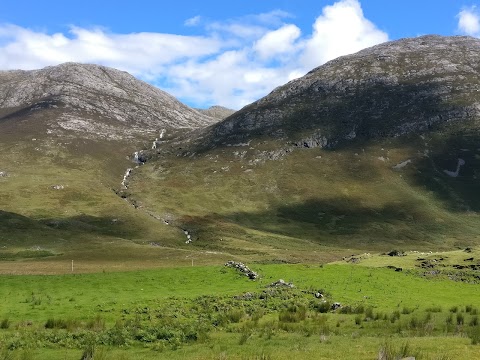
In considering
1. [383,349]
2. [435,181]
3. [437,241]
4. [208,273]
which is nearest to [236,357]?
[383,349]

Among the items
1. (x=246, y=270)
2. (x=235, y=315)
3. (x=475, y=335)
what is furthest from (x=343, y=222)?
(x=475, y=335)

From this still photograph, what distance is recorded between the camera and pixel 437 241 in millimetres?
145375

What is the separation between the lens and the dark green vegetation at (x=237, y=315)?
2105 centimetres

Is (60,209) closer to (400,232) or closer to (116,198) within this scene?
(116,198)

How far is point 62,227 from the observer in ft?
430

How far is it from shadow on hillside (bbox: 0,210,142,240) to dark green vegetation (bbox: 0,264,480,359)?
79.7 m

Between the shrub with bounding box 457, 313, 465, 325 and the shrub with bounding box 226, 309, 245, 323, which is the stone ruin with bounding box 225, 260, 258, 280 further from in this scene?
the shrub with bounding box 457, 313, 465, 325

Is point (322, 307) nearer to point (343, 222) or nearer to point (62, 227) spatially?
point (62, 227)

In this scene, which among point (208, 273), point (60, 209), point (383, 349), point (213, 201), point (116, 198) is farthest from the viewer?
point (213, 201)

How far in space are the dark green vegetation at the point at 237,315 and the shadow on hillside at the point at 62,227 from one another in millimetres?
79719

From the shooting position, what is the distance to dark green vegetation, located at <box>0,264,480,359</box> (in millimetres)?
21047

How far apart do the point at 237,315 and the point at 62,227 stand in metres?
113

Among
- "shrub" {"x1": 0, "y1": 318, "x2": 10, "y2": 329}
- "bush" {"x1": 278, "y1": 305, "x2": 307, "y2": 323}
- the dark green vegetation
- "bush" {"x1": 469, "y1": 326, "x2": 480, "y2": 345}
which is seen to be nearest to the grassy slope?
the dark green vegetation

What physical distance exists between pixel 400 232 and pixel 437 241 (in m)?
12.9
